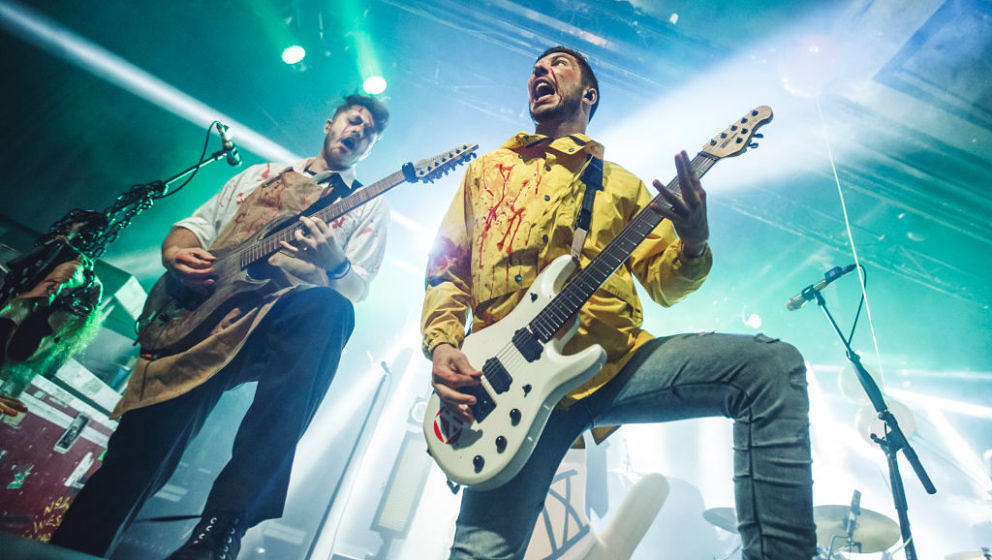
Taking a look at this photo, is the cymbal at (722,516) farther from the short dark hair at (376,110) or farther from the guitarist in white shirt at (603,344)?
the short dark hair at (376,110)

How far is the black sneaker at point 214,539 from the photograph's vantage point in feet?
4.16

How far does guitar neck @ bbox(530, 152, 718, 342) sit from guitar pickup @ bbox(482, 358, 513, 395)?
0.65ft

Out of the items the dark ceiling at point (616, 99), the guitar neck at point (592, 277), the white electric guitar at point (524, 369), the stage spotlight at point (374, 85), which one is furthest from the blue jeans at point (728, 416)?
the stage spotlight at point (374, 85)

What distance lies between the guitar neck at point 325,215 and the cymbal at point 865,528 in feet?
21.5

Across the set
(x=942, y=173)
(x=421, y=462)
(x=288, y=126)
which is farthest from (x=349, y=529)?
(x=942, y=173)

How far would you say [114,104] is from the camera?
4797 millimetres

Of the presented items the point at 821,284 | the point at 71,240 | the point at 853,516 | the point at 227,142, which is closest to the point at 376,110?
the point at 227,142

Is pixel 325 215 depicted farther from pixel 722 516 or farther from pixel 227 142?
pixel 722 516

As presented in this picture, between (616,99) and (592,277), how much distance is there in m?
7.03

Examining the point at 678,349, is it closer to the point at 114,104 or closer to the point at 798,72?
the point at 114,104

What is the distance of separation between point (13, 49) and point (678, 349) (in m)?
7.14

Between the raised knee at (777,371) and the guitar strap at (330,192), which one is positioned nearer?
the raised knee at (777,371)

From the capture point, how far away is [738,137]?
6.18ft

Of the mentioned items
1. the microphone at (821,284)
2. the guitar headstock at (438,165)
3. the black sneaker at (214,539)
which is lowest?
the black sneaker at (214,539)
